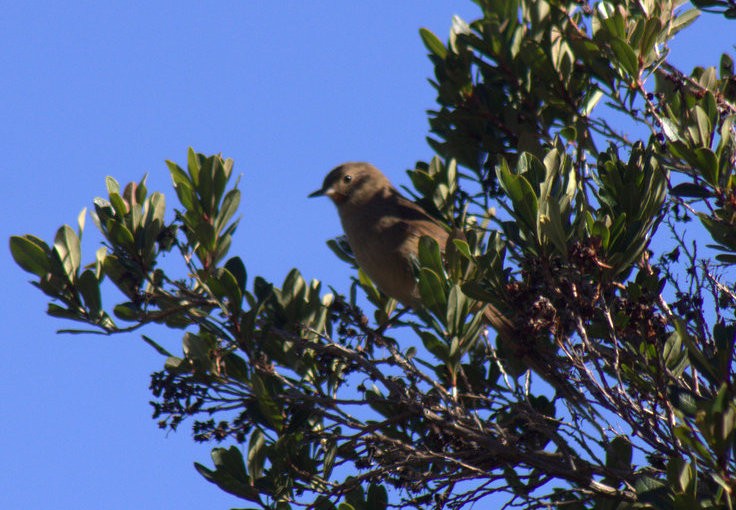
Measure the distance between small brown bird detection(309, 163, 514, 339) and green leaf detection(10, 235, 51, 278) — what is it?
204cm

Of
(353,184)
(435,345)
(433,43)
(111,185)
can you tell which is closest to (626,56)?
(433,43)

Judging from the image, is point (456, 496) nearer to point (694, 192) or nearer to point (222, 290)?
point (222, 290)

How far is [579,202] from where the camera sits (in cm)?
399

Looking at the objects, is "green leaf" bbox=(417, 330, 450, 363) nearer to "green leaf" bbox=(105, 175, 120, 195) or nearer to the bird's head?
"green leaf" bbox=(105, 175, 120, 195)

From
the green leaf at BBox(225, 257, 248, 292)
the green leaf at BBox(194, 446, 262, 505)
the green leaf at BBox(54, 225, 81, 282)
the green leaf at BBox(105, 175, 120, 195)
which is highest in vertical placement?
the green leaf at BBox(105, 175, 120, 195)

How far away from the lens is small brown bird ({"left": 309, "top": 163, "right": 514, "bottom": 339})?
6070mm

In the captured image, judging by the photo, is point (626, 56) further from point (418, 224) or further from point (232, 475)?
point (418, 224)

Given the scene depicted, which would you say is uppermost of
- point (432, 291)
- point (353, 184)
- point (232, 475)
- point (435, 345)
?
point (353, 184)

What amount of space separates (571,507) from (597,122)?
6.43ft

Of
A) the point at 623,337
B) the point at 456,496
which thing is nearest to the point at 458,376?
the point at 456,496

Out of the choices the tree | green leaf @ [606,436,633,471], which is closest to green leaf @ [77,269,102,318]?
the tree

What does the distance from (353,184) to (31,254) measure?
4.31 metres

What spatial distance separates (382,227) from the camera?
23.1 feet

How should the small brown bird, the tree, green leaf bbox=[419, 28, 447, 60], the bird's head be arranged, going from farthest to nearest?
the bird's head → the small brown bird → green leaf bbox=[419, 28, 447, 60] → the tree
